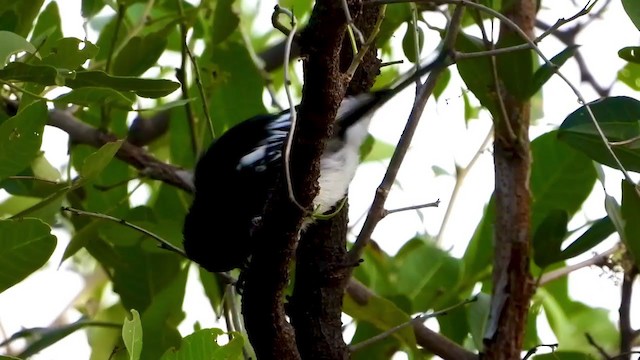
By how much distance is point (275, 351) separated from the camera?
1.17 meters

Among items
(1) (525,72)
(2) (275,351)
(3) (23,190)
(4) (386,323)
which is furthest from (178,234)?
(1) (525,72)

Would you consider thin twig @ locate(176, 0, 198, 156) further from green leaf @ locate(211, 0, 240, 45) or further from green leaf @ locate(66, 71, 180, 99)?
green leaf @ locate(66, 71, 180, 99)

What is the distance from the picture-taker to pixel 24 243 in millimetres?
1135

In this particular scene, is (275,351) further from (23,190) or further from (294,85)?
(294,85)

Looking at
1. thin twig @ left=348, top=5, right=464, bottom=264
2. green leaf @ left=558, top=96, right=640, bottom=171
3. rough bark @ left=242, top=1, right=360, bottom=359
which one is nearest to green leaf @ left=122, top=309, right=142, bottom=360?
rough bark @ left=242, top=1, right=360, bottom=359

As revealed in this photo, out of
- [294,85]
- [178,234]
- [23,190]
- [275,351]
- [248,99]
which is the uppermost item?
[294,85]

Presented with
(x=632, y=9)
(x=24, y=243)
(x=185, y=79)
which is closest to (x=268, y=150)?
(x=185, y=79)

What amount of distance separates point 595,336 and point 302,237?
0.69 metres

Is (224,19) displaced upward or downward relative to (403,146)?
upward

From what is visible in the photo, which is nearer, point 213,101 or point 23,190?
point 23,190

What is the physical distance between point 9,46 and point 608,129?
0.76m

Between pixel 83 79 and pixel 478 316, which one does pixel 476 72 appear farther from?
pixel 83 79

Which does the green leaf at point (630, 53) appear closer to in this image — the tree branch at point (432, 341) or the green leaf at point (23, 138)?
the tree branch at point (432, 341)

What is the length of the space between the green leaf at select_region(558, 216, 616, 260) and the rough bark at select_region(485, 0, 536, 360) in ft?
0.27
